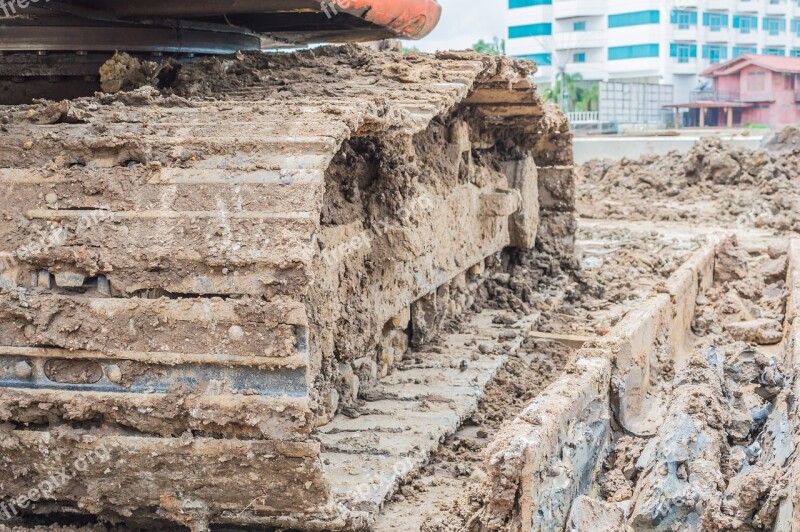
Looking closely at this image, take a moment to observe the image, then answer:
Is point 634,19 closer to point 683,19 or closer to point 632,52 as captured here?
point 632,52

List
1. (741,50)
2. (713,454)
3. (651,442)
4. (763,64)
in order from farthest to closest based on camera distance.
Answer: (741,50) → (763,64) → (651,442) → (713,454)

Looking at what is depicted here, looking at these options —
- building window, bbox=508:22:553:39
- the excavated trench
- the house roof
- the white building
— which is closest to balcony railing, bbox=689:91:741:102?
the house roof

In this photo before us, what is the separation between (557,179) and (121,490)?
21.3ft

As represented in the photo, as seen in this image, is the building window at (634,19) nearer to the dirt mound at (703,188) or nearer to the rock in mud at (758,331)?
the dirt mound at (703,188)

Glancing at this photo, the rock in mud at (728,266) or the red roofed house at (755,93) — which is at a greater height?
the red roofed house at (755,93)

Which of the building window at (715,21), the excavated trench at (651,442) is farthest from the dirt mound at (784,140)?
the building window at (715,21)

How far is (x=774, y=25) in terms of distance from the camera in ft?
149

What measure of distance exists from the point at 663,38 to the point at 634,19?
101 inches

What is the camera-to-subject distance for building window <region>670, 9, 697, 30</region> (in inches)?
1753

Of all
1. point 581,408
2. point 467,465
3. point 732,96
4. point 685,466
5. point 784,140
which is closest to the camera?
point 685,466

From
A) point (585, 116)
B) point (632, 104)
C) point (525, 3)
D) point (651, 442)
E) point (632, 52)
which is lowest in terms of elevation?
point (651, 442)

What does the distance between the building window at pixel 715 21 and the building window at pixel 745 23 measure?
17.1 inches

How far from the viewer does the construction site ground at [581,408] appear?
3516mm

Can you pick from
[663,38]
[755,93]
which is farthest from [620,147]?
[663,38]
